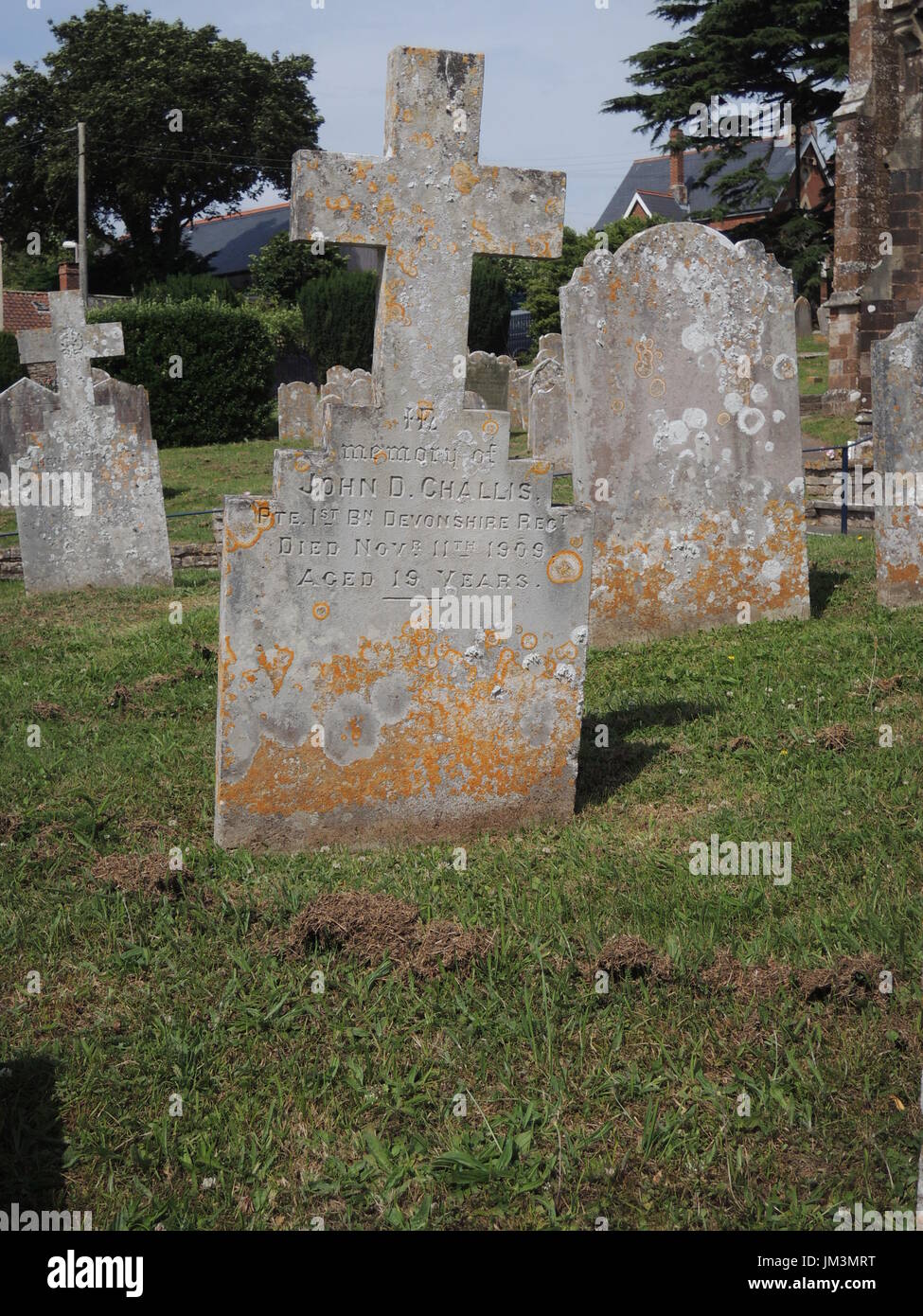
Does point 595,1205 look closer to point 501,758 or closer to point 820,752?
point 501,758

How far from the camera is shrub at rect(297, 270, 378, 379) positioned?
32.5 meters

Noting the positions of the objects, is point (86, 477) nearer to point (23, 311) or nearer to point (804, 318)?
point (23, 311)

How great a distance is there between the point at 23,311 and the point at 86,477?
91.7 feet

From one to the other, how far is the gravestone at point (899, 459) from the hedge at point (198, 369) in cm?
2012

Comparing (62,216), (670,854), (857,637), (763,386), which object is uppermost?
(62,216)

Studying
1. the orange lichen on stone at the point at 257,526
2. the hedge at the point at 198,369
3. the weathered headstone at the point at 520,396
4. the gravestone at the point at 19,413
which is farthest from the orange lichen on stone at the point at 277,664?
the hedge at the point at 198,369

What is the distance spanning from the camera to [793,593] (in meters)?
8.30

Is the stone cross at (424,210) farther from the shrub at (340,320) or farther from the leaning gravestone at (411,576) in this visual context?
the shrub at (340,320)

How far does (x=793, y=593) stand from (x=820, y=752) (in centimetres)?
293

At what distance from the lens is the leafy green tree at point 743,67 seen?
1251 inches

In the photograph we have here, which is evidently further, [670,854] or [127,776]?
[127,776]

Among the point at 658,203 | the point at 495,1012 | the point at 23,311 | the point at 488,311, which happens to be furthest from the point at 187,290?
the point at 495,1012

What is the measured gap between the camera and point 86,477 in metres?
11.0

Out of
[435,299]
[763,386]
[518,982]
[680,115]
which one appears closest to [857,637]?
[763,386]
